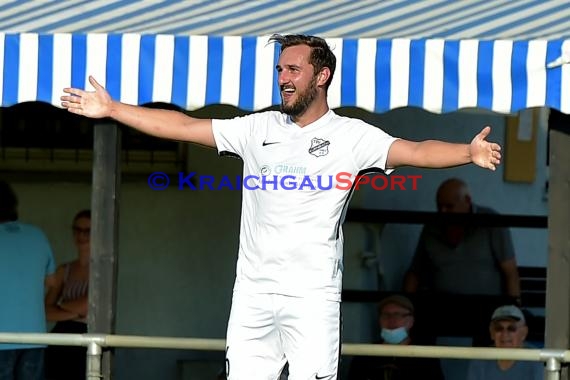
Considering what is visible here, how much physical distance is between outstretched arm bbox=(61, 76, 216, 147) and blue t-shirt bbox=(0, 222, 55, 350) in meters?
2.47

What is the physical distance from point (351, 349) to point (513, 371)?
203 centimetres

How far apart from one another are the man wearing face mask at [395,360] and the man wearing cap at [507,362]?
0.85ft

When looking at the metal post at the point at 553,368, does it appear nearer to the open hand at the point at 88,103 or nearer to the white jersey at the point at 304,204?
the white jersey at the point at 304,204

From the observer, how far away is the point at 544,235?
9.19m

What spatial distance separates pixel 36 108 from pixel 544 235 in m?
3.45

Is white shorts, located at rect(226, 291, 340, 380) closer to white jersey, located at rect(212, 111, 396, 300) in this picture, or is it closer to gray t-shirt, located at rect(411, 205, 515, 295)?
white jersey, located at rect(212, 111, 396, 300)

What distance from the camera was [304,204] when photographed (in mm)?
4926

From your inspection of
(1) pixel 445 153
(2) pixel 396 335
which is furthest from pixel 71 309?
(1) pixel 445 153

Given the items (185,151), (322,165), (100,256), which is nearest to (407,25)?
(322,165)

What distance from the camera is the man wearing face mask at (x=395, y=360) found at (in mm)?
7836

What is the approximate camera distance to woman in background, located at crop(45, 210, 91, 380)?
817 centimetres

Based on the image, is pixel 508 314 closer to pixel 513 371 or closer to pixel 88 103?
pixel 513 371

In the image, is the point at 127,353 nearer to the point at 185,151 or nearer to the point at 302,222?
the point at 185,151

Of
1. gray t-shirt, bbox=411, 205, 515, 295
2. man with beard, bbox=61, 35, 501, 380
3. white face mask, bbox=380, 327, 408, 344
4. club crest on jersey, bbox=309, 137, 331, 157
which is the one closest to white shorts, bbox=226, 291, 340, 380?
man with beard, bbox=61, 35, 501, 380
